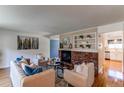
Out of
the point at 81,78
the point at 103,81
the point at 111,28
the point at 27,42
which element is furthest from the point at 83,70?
the point at 27,42

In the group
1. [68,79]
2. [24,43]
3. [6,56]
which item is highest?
[24,43]

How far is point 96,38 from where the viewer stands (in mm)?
5066

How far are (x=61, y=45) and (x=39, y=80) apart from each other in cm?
523

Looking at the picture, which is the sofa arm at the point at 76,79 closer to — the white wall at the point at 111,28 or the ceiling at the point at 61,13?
the ceiling at the point at 61,13

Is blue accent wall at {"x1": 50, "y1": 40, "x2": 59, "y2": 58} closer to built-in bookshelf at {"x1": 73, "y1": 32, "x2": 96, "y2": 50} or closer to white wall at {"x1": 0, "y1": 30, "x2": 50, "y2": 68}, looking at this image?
white wall at {"x1": 0, "y1": 30, "x2": 50, "y2": 68}

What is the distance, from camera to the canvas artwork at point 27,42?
23.6ft

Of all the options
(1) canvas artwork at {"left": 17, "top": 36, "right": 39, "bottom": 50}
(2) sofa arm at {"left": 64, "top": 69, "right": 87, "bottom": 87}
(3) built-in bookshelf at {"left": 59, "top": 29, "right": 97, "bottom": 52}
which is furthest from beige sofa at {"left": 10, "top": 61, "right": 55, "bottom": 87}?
(1) canvas artwork at {"left": 17, "top": 36, "right": 39, "bottom": 50}

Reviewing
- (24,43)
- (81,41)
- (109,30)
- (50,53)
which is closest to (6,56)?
(24,43)

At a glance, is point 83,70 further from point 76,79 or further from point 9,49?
point 9,49

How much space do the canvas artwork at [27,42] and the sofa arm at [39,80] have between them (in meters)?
5.19

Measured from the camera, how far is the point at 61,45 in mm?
7395

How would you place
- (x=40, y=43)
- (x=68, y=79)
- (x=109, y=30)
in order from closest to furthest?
(x=68, y=79) < (x=109, y=30) < (x=40, y=43)

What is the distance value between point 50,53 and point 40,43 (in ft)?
3.86
